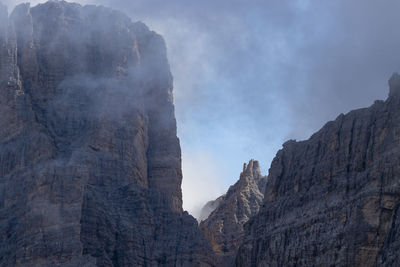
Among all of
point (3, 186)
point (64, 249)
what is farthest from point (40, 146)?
point (64, 249)

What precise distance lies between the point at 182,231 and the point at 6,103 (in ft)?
94.1

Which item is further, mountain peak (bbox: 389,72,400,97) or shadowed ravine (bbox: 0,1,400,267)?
mountain peak (bbox: 389,72,400,97)

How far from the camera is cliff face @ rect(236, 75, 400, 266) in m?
152

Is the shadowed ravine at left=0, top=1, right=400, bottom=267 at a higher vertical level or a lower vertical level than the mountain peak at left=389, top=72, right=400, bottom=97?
lower

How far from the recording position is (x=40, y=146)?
191 meters

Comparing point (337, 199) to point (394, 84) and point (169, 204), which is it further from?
point (169, 204)

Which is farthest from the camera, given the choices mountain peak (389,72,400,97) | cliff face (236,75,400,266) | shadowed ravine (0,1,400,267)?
mountain peak (389,72,400,97)

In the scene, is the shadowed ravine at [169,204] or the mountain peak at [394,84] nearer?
the shadowed ravine at [169,204]

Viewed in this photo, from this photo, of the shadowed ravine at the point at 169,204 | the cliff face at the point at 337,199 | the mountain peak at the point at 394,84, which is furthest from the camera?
the mountain peak at the point at 394,84

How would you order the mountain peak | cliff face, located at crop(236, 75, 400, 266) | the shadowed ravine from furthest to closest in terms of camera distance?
the mountain peak, the shadowed ravine, cliff face, located at crop(236, 75, 400, 266)

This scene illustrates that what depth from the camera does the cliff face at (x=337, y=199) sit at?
152m

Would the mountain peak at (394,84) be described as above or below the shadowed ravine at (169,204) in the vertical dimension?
Answer: above

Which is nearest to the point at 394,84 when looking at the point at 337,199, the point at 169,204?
the point at 337,199

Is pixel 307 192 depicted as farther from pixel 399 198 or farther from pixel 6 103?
pixel 6 103
